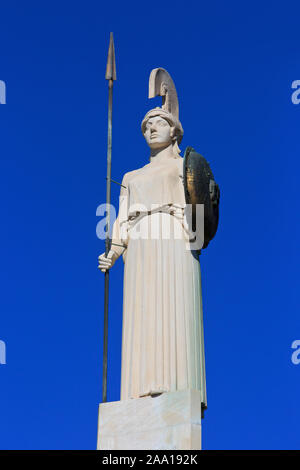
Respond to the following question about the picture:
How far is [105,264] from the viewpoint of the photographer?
17.1 m

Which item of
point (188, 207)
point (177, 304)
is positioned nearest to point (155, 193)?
point (188, 207)

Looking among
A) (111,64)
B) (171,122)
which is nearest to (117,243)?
(171,122)

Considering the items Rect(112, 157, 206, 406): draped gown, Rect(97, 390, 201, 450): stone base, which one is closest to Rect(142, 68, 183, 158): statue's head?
Rect(112, 157, 206, 406): draped gown

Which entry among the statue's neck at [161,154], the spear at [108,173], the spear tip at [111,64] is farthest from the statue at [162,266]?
the spear tip at [111,64]

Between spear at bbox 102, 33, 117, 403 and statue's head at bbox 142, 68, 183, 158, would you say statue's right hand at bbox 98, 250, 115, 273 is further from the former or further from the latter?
statue's head at bbox 142, 68, 183, 158

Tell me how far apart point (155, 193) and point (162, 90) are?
2.50 meters

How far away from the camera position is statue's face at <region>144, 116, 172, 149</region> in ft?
58.7

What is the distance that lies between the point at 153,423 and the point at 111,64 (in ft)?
23.4

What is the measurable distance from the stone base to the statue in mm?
365

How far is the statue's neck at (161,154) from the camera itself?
58.7 feet

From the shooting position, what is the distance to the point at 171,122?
18031 mm

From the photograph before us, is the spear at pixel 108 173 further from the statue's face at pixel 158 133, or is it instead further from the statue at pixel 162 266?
the statue's face at pixel 158 133

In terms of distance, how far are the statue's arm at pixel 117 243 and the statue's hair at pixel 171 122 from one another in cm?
122
